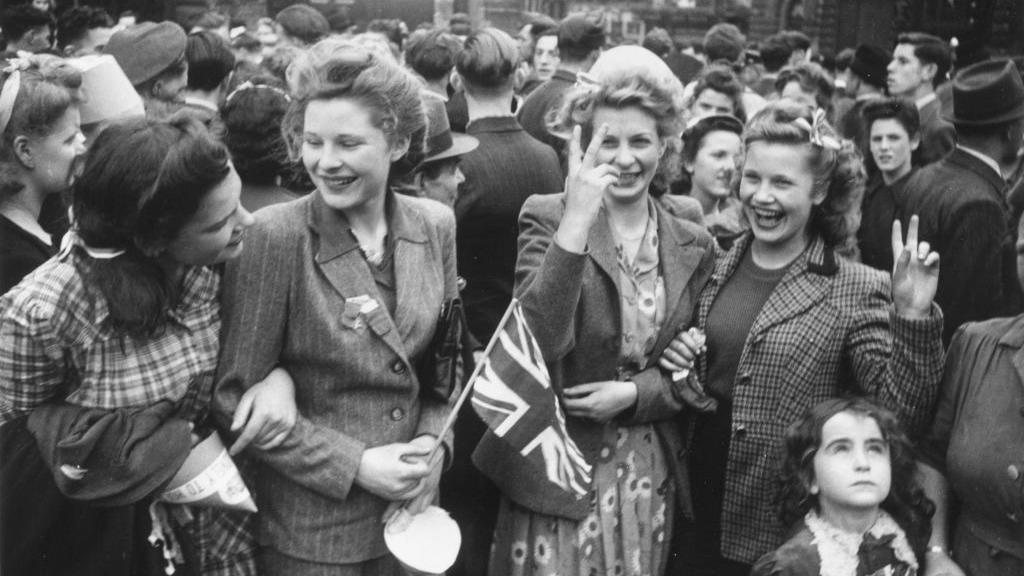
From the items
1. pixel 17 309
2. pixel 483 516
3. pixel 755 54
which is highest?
pixel 17 309

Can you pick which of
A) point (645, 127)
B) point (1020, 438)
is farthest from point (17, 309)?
point (1020, 438)

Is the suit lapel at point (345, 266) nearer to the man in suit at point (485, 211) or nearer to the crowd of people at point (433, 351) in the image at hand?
the crowd of people at point (433, 351)

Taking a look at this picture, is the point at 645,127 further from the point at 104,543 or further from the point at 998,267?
the point at 998,267

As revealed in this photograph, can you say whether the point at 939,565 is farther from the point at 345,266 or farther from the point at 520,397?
the point at 345,266

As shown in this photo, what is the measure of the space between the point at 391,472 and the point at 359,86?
3.33ft

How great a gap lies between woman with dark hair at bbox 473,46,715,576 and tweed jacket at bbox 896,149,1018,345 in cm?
215

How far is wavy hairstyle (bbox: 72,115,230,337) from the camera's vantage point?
2.69m

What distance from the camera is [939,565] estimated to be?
10.5 feet

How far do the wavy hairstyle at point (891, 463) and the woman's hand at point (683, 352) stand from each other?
0.35 metres

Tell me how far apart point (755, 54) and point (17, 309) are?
11498 mm

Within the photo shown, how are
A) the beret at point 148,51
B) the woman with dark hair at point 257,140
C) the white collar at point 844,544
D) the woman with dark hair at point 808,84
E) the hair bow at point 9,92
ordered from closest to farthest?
the white collar at point 844,544 < the hair bow at point 9,92 < the woman with dark hair at point 257,140 < the beret at point 148,51 < the woman with dark hair at point 808,84

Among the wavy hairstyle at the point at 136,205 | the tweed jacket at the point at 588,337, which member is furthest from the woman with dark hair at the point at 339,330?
the tweed jacket at the point at 588,337

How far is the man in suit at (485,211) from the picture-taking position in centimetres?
468

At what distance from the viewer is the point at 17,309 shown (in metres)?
2.65
